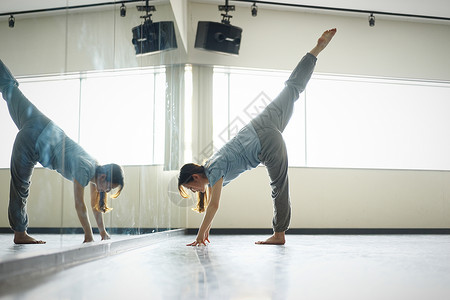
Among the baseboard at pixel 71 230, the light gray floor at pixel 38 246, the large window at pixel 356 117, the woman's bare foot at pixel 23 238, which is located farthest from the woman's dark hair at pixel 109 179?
the large window at pixel 356 117

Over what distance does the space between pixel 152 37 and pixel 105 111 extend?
119 centimetres

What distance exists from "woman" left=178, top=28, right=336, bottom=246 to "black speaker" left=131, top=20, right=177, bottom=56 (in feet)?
2.95

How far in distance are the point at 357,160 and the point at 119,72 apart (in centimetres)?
407

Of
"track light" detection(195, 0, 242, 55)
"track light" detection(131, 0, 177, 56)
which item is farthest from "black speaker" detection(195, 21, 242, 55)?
"track light" detection(131, 0, 177, 56)

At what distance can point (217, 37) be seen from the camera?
4961 millimetres

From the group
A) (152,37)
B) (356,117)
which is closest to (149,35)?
(152,37)

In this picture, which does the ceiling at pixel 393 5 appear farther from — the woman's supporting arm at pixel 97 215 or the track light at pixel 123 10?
the woman's supporting arm at pixel 97 215

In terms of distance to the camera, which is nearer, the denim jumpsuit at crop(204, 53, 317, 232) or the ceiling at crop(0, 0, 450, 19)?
the denim jumpsuit at crop(204, 53, 317, 232)

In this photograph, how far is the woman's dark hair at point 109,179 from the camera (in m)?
2.23

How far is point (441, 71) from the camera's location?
597cm

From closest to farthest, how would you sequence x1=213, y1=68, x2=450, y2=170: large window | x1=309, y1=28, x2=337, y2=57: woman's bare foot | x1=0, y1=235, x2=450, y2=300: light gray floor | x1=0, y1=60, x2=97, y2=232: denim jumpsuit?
x1=0, y1=235, x2=450, y2=300: light gray floor
x1=0, y1=60, x2=97, y2=232: denim jumpsuit
x1=309, y1=28, x2=337, y2=57: woman's bare foot
x1=213, y1=68, x2=450, y2=170: large window

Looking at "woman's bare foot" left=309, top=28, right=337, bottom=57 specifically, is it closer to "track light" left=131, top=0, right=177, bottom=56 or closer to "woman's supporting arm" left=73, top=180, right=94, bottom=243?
"track light" left=131, top=0, right=177, bottom=56

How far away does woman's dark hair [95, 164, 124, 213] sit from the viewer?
2.23m

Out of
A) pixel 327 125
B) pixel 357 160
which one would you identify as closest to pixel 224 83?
pixel 327 125
